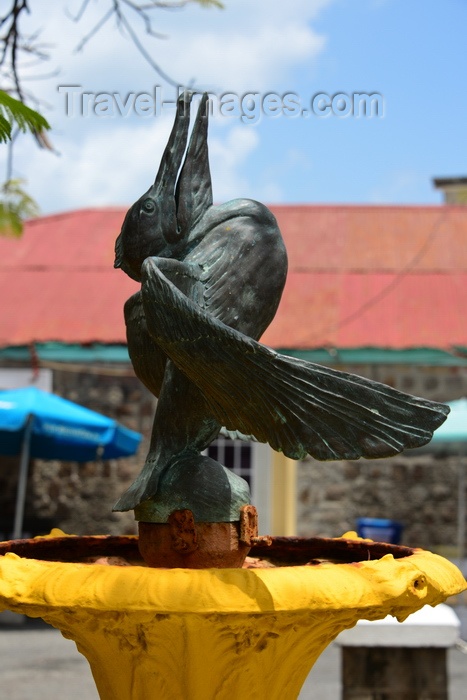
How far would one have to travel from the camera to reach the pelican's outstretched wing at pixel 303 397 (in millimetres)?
2529

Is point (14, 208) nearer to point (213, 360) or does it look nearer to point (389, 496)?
point (213, 360)

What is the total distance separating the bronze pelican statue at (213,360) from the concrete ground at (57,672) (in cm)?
366

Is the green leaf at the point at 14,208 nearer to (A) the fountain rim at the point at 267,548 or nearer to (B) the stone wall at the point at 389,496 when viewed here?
(A) the fountain rim at the point at 267,548

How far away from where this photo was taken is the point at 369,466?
456 inches

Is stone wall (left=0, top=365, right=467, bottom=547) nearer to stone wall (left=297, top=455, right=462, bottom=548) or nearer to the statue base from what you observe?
stone wall (left=297, top=455, right=462, bottom=548)

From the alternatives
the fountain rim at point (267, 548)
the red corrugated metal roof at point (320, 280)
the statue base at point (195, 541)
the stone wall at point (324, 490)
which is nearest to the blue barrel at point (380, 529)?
the stone wall at point (324, 490)

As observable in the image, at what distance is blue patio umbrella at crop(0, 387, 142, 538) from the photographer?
Answer: 8641mm

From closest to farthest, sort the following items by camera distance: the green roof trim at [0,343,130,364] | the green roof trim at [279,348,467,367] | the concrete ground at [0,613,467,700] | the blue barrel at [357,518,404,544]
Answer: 1. the concrete ground at [0,613,467,700]
2. the blue barrel at [357,518,404,544]
3. the green roof trim at [279,348,467,367]
4. the green roof trim at [0,343,130,364]

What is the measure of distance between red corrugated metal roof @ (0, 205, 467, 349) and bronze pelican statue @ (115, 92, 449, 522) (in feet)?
26.3

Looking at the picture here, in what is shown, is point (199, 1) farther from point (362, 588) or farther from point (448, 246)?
point (448, 246)

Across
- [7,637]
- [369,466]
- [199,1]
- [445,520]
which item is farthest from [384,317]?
[199,1]

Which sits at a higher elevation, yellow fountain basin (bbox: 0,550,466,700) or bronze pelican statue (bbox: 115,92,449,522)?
bronze pelican statue (bbox: 115,92,449,522)

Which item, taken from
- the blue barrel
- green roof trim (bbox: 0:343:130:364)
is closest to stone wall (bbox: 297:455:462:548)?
the blue barrel

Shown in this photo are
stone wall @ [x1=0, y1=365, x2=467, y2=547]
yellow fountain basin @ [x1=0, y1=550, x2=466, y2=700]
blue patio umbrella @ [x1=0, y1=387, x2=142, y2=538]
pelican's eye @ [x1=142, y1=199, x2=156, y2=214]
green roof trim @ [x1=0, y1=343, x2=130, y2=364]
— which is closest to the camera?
yellow fountain basin @ [x1=0, y1=550, x2=466, y2=700]
